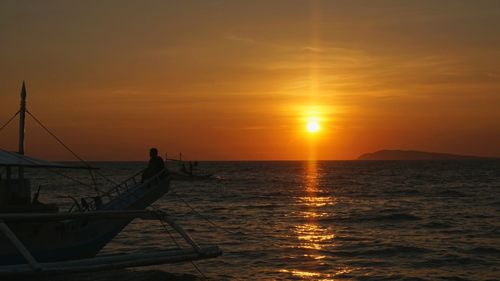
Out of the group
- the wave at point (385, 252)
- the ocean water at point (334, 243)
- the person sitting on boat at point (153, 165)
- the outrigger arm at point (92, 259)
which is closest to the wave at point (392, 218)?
the ocean water at point (334, 243)

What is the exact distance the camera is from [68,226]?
68.4 feet

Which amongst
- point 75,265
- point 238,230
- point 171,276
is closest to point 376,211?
point 238,230

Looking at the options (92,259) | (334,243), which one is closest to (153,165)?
(92,259)

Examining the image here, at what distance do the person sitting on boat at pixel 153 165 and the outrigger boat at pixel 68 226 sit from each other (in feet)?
0.67

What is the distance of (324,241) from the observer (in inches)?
1278

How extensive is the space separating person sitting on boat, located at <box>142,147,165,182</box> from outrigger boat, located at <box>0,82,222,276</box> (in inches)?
8.1

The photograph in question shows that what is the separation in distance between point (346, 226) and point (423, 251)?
1191cm

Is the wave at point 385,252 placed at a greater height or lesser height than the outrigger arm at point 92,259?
lesser

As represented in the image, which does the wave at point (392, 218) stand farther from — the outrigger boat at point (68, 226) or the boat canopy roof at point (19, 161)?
the boat canopy roof at point (19, 161)

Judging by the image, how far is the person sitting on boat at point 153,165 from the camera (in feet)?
74.3

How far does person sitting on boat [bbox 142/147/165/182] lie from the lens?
74.3 ft

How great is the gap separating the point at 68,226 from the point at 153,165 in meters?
3.84

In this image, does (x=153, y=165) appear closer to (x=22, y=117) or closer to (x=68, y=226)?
(x=68, y=226)

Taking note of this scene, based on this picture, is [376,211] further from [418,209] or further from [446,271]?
[446,271]
